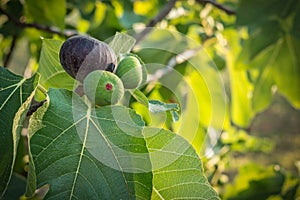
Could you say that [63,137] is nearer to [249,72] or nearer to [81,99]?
[81,99]

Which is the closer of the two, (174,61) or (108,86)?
(108,86)

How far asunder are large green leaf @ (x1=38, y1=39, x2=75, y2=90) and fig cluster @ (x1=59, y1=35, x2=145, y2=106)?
0.10m

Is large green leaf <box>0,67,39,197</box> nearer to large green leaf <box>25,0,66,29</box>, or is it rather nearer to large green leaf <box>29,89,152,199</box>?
large green leaf <box>29,89,152,199</box>

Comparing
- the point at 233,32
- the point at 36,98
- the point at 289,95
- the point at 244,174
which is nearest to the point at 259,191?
the point at 244,174

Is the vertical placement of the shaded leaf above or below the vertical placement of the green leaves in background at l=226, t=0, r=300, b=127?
above

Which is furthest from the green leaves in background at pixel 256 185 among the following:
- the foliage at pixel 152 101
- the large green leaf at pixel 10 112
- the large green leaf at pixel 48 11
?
the large green leaf at pixel 10 112

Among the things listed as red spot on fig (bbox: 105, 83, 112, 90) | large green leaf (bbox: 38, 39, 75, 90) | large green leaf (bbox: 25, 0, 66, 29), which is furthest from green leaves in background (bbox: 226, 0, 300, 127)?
red spot on fig (bbox: 105, 83, 112, 90)

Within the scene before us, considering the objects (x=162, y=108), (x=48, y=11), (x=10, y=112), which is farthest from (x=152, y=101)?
(x=48, y=11)

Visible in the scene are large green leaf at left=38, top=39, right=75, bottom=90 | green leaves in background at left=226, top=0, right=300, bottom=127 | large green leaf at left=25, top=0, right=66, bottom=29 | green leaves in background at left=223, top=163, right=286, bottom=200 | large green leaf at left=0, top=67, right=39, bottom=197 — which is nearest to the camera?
large green leaf at left=0, top=67, right=39, bottom=197

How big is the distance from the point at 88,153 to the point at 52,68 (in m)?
0.23

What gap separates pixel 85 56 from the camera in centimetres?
68

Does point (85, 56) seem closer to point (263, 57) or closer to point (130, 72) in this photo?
point (130, 72)

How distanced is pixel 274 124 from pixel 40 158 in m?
6.71

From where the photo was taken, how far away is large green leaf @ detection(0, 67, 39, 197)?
0.62 metres
